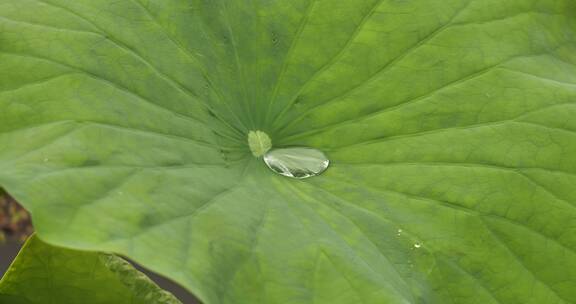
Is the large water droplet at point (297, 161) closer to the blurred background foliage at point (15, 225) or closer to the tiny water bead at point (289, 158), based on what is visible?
the tiny water bead at point (289, 158)

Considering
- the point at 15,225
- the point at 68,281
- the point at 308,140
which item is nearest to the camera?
the point at 68,281

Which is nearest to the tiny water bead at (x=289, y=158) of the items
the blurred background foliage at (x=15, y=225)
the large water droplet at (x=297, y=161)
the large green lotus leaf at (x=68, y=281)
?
the large water droplet at (x=297, y=161)

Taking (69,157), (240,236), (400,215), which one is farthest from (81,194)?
(400,215)

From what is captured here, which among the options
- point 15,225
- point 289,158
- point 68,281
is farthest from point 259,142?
point 15,225

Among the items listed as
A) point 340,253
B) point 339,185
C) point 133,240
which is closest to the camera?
point 133,240

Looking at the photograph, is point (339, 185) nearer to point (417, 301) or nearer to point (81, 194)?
point (417, 301)

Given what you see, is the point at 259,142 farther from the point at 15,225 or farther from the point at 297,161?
the point at 15,225

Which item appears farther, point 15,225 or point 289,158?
point 15,225
